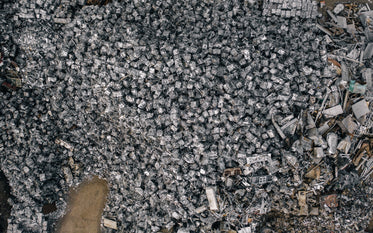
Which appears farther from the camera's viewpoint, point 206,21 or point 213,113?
point 206,21

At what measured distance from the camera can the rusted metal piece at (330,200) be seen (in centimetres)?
736

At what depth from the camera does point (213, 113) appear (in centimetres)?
722

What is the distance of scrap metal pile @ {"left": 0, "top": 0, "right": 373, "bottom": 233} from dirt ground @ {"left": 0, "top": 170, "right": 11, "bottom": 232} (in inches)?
10.6

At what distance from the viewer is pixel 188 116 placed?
7.21 m

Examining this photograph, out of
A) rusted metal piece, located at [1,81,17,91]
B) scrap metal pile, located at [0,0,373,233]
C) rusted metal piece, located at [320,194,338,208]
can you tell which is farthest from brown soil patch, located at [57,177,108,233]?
rusted metal piece, located at [320,194,338,208]

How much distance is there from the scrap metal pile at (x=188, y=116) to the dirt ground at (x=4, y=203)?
27cm

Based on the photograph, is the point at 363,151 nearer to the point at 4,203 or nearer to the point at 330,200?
the point at 330,200

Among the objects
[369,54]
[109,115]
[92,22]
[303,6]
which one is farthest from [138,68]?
[369,54]

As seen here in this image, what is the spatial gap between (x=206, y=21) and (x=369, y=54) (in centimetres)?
454

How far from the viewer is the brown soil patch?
26.6 feet

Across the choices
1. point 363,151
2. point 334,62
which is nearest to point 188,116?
point 334,62

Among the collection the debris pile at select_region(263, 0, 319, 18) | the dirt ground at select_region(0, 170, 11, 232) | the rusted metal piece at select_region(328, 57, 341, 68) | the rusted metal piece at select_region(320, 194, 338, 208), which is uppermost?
the debris pile at select_region(263, 0, 319, 18)

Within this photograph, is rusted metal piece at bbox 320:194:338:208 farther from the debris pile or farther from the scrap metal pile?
the debris pile

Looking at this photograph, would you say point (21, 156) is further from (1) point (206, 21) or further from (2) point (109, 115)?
(1) point (206, 21)
